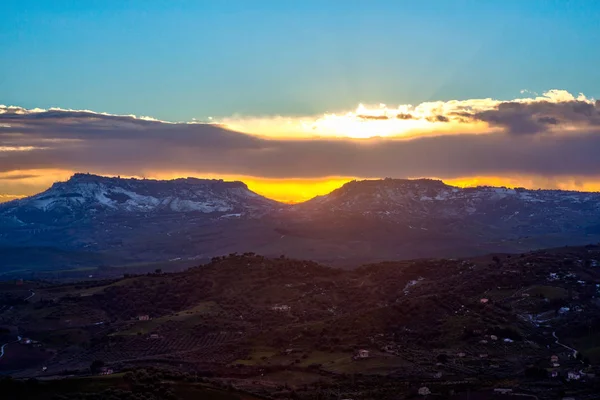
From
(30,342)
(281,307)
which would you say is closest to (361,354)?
(281,307)

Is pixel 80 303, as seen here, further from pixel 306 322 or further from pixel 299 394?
pixel 299 394

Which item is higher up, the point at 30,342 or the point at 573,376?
the point at 573,376

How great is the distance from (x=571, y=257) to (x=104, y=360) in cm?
11375

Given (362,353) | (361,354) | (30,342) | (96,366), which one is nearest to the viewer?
(96,366)

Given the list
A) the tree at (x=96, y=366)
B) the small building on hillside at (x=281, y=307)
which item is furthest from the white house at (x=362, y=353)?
the small building on hillside at (x=281, y=307)

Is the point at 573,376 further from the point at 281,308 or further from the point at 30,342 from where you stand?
the point at 30,342

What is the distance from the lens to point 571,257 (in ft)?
585

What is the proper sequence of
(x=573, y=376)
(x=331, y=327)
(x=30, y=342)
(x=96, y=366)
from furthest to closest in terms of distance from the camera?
(x=30, y=342) → (x=331, y=327) → (x=96, y=366) → (x=573, y=376)

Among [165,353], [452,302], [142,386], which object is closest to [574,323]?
[452,302]

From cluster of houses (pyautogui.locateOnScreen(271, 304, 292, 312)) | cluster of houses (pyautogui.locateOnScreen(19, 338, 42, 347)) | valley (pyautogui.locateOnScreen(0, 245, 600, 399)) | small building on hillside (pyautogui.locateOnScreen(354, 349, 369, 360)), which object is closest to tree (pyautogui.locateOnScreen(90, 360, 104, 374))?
valley (pyautogui.locateOnScreen(0, 245, 600, 399))

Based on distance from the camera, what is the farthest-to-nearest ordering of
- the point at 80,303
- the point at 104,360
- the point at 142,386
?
1. the point at 80,303
2. the point at 104,360
3. the point at 142,386

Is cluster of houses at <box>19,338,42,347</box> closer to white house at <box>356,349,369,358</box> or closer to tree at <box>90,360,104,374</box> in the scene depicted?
tree at <box>90,360,104,374</box>

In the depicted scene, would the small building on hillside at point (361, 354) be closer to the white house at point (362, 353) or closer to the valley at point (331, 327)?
the white house at point (362, 353)

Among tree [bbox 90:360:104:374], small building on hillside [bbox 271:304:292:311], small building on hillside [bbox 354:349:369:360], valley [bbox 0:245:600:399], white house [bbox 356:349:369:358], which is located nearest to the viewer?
valley [bbox 0:245:600:399]
